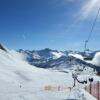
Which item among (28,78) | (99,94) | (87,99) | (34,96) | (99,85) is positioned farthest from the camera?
(28,78)

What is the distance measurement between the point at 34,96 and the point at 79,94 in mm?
5597

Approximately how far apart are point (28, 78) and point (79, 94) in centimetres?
5013

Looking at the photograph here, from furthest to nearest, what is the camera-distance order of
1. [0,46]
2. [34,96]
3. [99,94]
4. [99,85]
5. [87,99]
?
[0,46], [99,85], [99,94], [34,96], [87,99]

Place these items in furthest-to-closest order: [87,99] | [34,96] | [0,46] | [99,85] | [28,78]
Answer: [0,46] < [28,78] < [99,85] < [34,96] < [87,99]

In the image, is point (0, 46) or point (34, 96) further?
point (0, 46)

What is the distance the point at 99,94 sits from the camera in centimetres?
3828

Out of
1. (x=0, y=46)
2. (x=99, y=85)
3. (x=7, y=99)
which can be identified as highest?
(x=0, y=46)

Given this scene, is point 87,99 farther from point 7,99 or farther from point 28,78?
point 28,78

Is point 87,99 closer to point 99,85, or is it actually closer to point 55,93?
point 55,93

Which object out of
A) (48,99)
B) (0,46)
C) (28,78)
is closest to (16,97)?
(48,99)

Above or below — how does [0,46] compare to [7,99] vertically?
above

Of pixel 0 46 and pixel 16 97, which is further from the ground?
pixel 0 46

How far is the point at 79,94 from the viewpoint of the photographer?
31125 millimetres

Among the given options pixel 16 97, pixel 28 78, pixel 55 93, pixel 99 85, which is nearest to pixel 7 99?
pixel 16 97
